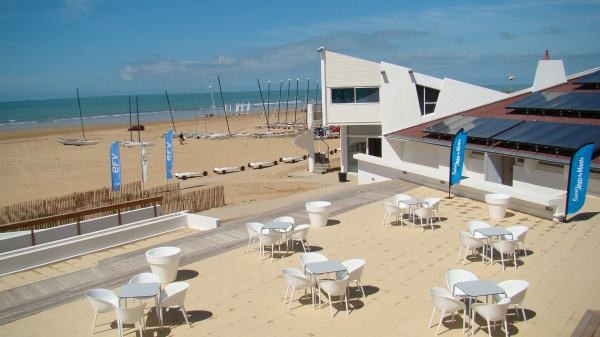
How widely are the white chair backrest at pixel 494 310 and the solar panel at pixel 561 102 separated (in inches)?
468

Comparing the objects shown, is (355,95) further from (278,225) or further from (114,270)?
(114,270)

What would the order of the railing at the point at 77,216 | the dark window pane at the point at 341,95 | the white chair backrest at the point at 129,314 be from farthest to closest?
the dark window pane at the point at 341,95, the railing at the point at 77,216, the white chair backrest at the point at 129,314

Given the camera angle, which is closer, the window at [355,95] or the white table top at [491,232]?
the white table top at [491,232]

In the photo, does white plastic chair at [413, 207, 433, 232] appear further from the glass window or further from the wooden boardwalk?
the glass window

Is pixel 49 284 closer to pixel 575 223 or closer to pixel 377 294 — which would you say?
pixel 377 294

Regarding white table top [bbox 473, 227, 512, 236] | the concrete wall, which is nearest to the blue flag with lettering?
white table top [bbox 473, 227, 512, 236]

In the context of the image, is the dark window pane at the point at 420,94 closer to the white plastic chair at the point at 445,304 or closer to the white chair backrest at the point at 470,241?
the white chair backrest at the point at 470,241

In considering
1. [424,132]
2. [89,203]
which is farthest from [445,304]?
[424,132]

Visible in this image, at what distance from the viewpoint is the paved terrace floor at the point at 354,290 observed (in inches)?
334

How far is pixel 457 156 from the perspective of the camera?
16.1 meters

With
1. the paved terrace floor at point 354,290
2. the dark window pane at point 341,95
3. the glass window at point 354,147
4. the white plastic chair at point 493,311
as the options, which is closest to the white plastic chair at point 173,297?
the paved terrace floor at point 354,290

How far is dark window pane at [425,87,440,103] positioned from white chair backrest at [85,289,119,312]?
62.2 feet

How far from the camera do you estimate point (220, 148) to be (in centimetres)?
4706

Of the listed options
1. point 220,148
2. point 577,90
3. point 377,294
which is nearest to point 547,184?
point 577,90
